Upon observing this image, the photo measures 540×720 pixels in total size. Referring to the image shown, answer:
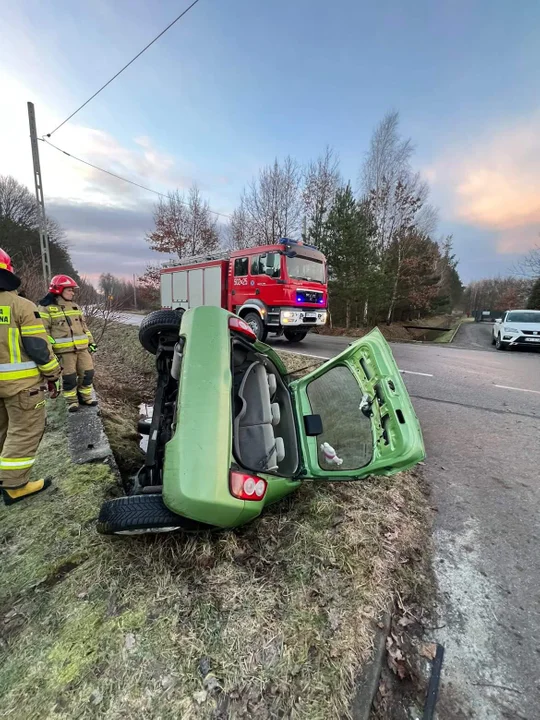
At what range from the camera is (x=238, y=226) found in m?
25.1

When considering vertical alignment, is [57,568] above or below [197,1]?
below

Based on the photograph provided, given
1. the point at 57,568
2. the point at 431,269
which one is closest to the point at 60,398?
the point at 57,568

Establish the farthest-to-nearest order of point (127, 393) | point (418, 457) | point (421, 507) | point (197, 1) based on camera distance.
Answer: point (127, 393)
point (197, 1)
point (421, 507)
point (418, 457)

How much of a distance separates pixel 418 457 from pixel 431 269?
26217mm

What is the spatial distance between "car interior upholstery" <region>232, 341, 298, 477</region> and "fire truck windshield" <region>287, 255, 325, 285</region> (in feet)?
19.8

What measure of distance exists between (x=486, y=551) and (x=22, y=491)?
3.30 m

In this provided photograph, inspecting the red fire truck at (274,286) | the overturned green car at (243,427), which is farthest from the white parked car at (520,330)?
the overturned green car at (243,427)

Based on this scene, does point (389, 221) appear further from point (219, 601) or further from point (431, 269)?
point (219, 601)

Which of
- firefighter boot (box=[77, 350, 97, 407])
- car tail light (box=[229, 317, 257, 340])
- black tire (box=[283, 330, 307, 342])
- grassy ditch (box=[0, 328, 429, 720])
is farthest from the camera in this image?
black tire (box=[283, 330, 307, 342])

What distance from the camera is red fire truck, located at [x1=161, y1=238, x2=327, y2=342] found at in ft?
27.0

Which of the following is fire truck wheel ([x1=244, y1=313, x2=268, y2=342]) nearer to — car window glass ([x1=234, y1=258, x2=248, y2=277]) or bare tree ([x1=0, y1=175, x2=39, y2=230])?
car window glass ([x1=234, y1=258, x2=248, y2=277])

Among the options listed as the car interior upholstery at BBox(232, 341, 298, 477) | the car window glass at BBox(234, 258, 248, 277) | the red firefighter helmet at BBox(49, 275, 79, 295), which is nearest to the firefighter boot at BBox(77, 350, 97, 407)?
the red firefighter helmet at BBox(49, 275, 79, 295)

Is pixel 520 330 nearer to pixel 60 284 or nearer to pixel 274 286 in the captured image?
pixel 274 286

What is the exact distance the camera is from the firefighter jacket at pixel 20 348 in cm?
232
